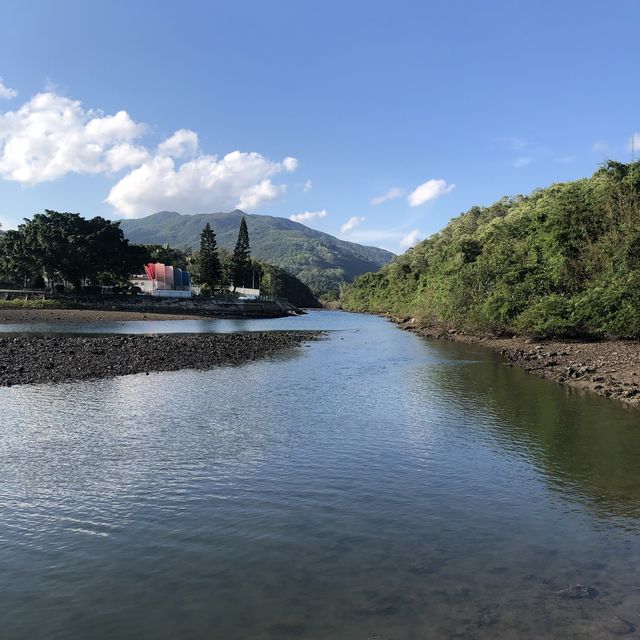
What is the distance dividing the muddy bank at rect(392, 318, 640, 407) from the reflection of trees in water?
1150 millimetres

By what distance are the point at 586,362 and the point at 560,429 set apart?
49.8 ft

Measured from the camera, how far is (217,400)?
24.0 m

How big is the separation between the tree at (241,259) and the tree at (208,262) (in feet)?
37.1

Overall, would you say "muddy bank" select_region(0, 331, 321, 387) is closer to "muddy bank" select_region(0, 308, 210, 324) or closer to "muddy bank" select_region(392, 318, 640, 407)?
"muddy bank" select_region(392, 318, 640, 407)

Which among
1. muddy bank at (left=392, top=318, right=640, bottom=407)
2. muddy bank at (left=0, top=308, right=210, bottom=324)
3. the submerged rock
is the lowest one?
the submerged rock

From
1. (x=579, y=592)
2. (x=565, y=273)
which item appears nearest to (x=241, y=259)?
(x=565, y=273)

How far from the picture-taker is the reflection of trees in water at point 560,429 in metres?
13.7

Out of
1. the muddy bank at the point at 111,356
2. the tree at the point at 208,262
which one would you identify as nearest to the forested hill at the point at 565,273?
the muddy bank at the point at 111,356

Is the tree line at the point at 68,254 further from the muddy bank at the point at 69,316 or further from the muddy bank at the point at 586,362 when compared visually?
the muddy bank at the point at 586,362

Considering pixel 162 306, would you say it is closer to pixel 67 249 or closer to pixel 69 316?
pixel 67 249

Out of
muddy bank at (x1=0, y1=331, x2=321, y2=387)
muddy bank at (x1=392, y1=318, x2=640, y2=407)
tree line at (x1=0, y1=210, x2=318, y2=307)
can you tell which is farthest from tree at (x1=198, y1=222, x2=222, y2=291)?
muddy bank at (x1=392, y1=318, x2=640, y2=407)

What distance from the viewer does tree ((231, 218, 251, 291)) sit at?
149 m

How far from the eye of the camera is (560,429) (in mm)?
19422

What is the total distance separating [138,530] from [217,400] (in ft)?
43.4
